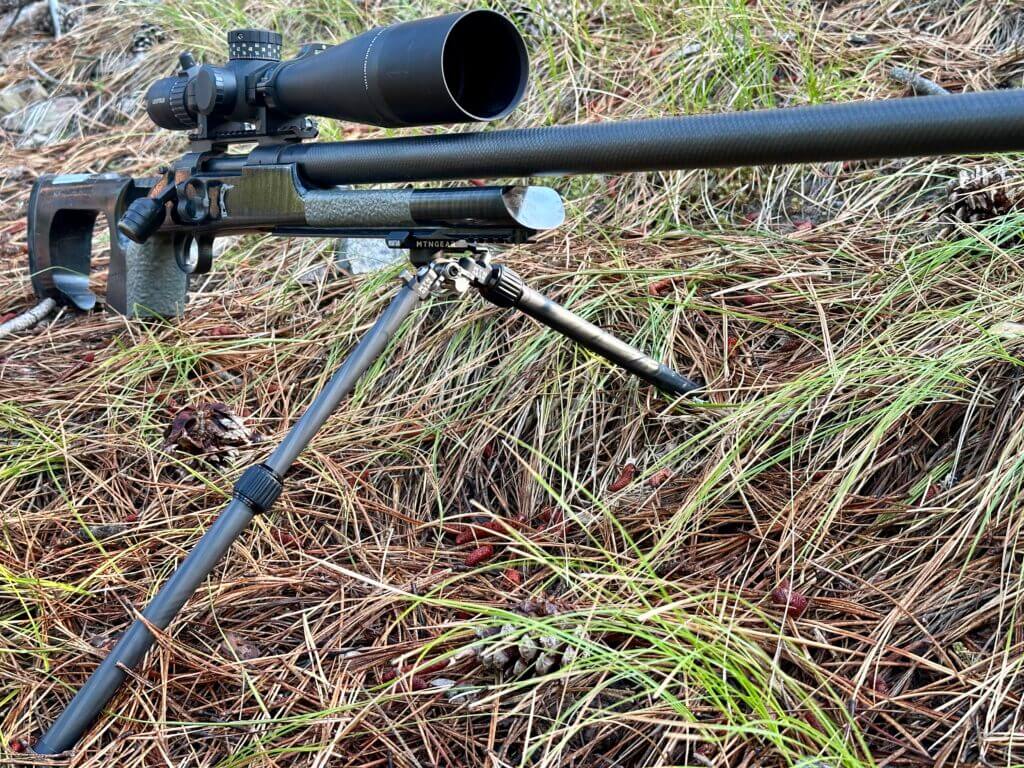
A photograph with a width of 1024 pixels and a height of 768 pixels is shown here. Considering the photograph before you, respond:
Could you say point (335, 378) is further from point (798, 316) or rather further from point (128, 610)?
point (798, 316)

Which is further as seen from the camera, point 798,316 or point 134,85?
point 134,85

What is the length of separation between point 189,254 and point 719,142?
2.11 m

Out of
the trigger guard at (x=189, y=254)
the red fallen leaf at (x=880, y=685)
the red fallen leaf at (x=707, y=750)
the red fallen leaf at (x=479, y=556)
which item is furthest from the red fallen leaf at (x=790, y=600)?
the trigger guard at (x=189, y=254)

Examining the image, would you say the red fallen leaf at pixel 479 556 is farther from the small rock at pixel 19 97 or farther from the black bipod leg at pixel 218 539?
the small rock at pixel 19 97

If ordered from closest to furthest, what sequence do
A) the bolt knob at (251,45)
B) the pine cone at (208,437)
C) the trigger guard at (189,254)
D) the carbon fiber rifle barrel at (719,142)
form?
the carbon fiber rifle barrel at (719,142), the bolt knob at (251,45), the pine cone at (208,437), the trigger guard at (189,254)

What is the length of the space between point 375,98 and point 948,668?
1.57m

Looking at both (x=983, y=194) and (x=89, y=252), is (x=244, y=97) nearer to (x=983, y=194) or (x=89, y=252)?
(x=89, y=252)

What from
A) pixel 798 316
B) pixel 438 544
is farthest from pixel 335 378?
pixel 798 316

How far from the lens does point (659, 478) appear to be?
2.39 metres

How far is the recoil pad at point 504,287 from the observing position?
7.54ft

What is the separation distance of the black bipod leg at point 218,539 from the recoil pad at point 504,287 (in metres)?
0.15

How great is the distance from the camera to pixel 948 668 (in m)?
1.77

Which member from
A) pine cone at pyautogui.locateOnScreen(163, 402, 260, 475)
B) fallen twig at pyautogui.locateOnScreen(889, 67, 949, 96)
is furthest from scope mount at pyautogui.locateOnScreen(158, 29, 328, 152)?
fallen twig at pyautogui.locateOnScreen(889, 67, 949, 96)

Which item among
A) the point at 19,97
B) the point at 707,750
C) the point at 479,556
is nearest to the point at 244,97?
the point at 479,556
